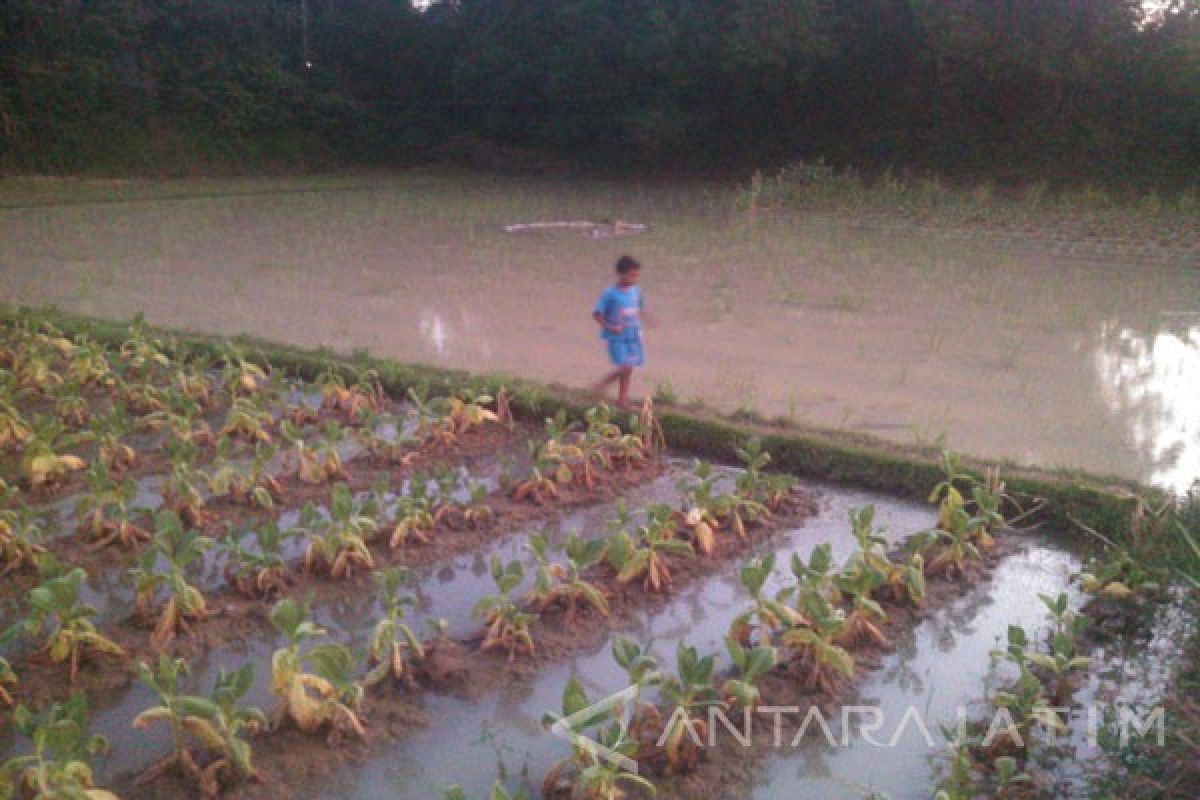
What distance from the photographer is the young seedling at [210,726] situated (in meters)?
2.70

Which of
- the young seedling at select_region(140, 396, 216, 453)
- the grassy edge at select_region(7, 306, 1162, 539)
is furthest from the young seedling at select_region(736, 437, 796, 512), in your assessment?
the young seedling at select_region(140, 396, 216, 453)

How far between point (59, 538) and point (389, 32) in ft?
86.1

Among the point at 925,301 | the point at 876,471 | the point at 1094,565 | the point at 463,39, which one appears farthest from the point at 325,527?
the point at 463,39

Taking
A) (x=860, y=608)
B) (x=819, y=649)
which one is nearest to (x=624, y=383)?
(x=860, y=608)

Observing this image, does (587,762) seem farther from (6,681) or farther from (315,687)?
(6,681)

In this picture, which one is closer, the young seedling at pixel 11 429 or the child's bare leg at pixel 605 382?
the young seedling at pixel 11 429

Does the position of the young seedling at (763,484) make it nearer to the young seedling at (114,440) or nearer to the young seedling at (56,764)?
the young seedling at (56,764)

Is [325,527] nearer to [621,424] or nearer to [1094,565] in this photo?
[621,424]

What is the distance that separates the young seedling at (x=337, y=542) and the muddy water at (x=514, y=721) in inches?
35.2

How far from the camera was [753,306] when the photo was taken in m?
8.85

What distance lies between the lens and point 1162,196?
16.3 meters

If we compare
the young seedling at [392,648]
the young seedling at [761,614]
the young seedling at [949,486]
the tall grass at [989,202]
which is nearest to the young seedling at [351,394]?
the young seedling at [392,648]

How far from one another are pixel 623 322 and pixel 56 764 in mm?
3883

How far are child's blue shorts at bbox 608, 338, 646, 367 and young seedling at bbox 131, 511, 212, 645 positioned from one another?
9.30 ft
